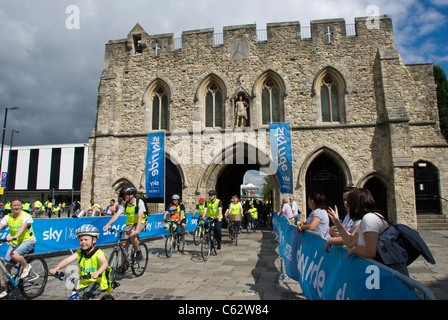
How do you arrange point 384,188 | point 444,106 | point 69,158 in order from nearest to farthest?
point 384,188 → point 444,106 → point 69,158

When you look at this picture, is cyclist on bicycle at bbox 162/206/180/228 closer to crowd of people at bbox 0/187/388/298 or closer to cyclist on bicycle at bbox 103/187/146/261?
crowd of people at bbox 0/187/388/298

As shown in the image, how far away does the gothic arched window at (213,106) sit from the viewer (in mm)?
14227

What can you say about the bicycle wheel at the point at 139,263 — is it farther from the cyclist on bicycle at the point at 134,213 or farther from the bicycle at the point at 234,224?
the bicycle at the point at 234,224

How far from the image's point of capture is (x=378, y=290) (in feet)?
6.41

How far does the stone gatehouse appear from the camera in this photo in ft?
41.0

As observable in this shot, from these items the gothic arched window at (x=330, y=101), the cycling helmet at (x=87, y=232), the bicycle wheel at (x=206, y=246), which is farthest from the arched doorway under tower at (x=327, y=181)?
the cycling helmet at (x=87, y=232)

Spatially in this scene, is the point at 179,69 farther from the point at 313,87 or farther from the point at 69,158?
the point at 69,158

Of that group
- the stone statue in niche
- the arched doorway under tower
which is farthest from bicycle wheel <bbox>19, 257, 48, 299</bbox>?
the arched doorway under tower

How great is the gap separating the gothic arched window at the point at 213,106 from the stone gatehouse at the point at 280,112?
5cm

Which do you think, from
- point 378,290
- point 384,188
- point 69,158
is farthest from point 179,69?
point 69,158

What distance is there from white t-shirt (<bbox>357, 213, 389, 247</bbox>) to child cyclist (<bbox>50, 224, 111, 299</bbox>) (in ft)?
7.74

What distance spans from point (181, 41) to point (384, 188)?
1172 centimetres
